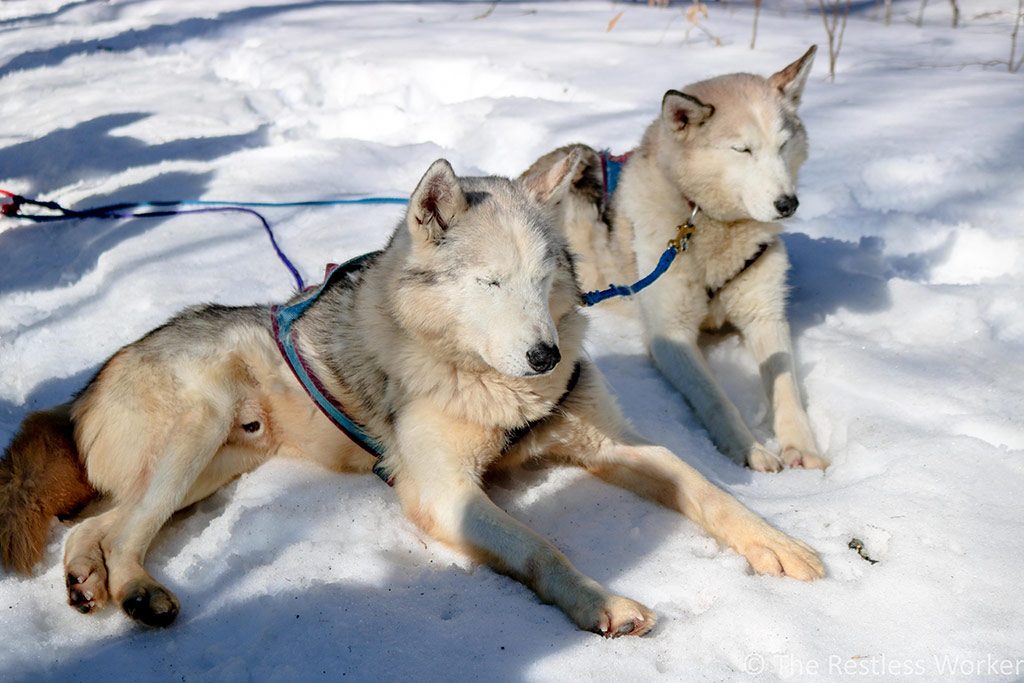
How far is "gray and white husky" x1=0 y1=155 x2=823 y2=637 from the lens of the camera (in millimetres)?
2555

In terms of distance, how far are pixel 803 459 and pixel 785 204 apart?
3.54ft

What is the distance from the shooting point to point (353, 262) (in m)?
3.36

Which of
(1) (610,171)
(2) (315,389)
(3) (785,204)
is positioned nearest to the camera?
(2) (315,389)

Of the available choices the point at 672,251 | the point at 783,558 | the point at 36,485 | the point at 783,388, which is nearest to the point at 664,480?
the point at 783,558

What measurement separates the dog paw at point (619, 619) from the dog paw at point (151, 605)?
41.2 inches

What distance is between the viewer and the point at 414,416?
2820 millimetres

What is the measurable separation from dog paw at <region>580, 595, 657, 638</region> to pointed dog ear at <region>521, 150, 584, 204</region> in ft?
3.95

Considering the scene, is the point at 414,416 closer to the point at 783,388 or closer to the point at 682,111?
the point at 783,388

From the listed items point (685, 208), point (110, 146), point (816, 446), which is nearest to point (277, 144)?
point (110, 146)

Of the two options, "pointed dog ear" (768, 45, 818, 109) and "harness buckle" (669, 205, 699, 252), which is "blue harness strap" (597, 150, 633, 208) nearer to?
"harness buckle" (669, 205, 699, 252)

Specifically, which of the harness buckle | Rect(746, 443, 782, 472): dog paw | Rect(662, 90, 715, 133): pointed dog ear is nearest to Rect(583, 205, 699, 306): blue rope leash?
the harness buckle

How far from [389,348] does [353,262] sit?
570 mm

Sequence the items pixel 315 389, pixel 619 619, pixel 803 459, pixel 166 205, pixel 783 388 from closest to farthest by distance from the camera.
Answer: pixel 619 619 < pixel 315 389 < pixel 803 459 < pixel 783 388 < pixel 166 205

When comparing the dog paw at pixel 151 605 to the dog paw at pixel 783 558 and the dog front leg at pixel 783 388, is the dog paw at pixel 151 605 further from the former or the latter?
the dog front leg at pixel 783 388
